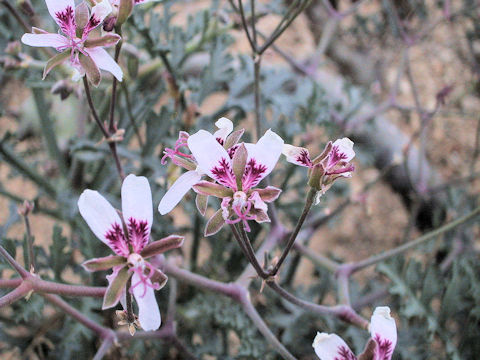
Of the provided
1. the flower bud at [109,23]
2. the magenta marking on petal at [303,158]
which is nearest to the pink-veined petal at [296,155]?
the magenta marking on petal at [303,158]

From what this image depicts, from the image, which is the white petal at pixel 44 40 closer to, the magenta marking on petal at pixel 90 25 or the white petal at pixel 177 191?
the magenta marking on petal at pixel 90 25

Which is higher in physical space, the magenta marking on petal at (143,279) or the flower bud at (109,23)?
the flower bud at (109,23)

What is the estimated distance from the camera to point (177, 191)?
913 mm

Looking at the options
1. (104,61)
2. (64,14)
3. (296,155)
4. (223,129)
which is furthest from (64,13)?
(296,155)

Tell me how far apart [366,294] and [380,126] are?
41.5 inches

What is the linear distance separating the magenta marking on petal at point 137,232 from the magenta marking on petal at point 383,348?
41cm

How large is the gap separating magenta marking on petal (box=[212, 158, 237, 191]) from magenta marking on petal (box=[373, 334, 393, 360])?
35 cm

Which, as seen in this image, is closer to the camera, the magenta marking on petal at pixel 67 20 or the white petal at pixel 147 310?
the white petal at pixel 147 310

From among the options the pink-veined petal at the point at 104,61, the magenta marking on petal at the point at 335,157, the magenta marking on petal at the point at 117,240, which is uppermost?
the pink-veined petal at the point at 104,61

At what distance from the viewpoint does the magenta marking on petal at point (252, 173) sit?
884 millimetres

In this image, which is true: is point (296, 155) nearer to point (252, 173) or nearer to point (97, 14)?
point (252, 173)

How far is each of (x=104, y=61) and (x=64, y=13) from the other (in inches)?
4.7

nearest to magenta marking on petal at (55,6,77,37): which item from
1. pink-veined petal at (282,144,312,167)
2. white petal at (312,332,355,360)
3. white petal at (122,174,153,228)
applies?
white petal at (122,174,153,228)

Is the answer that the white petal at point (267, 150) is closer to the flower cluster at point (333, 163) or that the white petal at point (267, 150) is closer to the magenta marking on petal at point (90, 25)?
the flower cluster at point (333, 163)
